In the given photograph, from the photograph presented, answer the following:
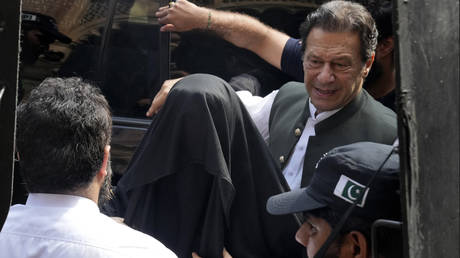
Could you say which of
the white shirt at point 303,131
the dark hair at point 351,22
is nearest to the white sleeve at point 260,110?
the white shirt at point 303,131

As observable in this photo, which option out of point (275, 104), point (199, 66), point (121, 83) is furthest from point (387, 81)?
point (121, 83)

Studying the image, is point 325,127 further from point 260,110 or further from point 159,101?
point 159,101

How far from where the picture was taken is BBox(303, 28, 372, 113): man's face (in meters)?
2.58

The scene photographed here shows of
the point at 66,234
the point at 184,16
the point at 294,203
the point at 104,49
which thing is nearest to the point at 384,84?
the point at 184,16

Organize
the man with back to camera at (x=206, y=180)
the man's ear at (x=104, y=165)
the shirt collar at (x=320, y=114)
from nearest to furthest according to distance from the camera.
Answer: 1. the man's ear at (x=104, y=165)
2. the man with back to camera at (x=206, y=180)
3. the shirt collar at (x=320, y=114)

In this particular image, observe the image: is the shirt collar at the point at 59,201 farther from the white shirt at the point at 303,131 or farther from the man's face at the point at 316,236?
the white shirt at the point at 303,131

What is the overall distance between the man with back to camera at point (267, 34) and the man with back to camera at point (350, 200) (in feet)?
4.13

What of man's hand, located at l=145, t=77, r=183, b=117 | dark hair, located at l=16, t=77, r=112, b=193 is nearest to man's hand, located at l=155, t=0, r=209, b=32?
man's hand, located at l=145, t=77, r=183, b=117

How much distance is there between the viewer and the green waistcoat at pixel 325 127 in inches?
99.0

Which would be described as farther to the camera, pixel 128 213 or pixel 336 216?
pixel 128 213

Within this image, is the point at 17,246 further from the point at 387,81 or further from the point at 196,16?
the point at 387,81

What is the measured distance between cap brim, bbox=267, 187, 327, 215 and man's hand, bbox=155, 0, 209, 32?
4.25 ft

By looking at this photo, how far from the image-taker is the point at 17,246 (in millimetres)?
1640

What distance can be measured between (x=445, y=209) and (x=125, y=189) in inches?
42.4
